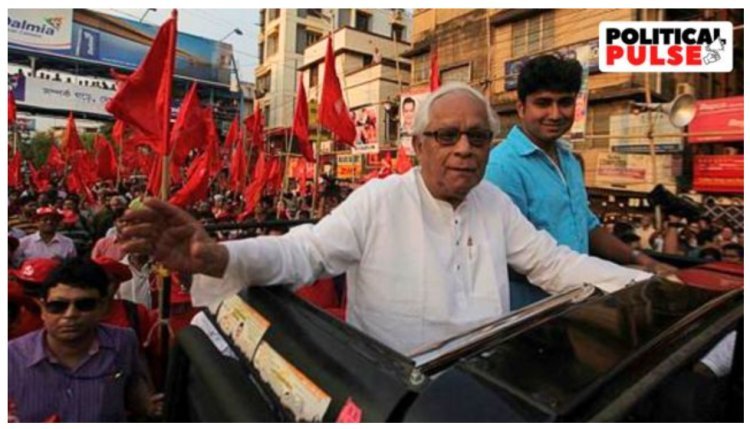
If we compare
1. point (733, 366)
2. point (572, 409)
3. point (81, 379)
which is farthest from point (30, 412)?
point (733, 366)

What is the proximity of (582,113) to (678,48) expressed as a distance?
8.99m

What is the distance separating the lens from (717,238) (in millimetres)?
7246

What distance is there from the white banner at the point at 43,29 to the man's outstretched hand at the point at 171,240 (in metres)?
36.0

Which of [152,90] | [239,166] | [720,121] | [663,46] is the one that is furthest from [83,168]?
[720,121]

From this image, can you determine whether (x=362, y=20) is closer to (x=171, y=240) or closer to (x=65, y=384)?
(x=65, y=384)

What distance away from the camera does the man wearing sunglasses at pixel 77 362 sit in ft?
7.32

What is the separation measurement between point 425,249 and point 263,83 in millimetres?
42970

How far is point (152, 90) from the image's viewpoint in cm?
493

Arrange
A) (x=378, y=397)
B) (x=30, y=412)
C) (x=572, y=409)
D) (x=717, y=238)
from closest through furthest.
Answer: (x=572, y=409) → (x=378, y=397) → (x=30, y=412) → (x=717, y=238)

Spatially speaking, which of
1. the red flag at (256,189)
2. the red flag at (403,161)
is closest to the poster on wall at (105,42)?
the red flag at (256,189)

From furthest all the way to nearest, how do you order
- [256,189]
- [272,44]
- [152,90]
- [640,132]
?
[272,44]
[640,132]
[256,189]
[152,90]

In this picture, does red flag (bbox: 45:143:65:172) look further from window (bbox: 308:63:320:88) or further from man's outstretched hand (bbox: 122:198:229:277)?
man's outstretched hand (bbox: 122:198:229:277)

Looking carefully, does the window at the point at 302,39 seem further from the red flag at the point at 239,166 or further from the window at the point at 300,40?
the red flag at the point at 239,166
